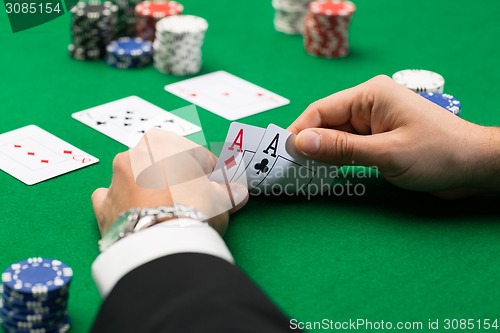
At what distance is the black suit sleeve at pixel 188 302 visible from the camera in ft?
4.31

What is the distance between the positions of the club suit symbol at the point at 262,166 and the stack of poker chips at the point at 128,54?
3.87 feet

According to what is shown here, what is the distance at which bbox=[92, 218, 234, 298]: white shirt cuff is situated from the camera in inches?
61.1

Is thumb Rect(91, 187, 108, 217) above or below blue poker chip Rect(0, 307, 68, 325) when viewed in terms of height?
below

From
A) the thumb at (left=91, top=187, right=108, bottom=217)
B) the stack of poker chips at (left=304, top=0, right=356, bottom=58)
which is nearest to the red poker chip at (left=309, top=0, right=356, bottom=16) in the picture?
the stack of poker chips at (left=304, top=0, right=356, bottom=58)

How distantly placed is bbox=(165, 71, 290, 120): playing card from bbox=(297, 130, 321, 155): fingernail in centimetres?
68

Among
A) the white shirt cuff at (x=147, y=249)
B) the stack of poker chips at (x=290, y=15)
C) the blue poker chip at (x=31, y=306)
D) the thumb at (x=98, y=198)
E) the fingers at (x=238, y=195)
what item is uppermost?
the white shirt cuff at (x=147, y=249)

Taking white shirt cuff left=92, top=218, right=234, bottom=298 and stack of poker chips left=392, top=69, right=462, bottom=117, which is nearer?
white shirt cuff left=92, top=218, right=234, bottom=298

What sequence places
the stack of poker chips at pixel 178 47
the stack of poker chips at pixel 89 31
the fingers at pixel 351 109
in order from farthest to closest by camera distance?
1. the stack of poker chips at pixel 89 31
2. the stack of poker chips at pixel 178 47
3. the fingers at pixel 351 109

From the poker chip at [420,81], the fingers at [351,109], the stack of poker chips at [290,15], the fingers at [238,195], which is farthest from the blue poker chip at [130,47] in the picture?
the fingers at [238,195]

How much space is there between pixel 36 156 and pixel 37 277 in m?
0.87

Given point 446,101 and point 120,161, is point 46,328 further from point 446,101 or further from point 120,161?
point 446,101

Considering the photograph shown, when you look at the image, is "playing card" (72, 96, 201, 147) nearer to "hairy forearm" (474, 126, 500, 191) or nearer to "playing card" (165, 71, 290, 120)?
"playing card" (165, 71, 290, 120)

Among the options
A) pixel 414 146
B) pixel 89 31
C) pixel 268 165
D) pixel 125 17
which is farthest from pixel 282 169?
pixel 125 17

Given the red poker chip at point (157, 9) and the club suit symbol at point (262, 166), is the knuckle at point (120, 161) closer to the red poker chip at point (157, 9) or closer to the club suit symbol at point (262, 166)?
the club suit symbol at point (262, 166)
